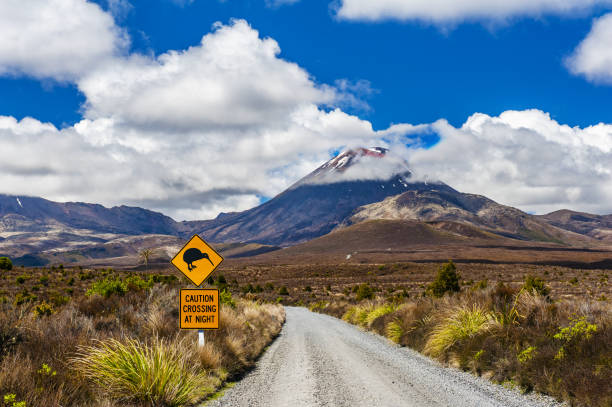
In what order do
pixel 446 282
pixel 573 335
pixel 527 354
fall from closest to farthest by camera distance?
1. pixel 573 335
2. pixel 527 354
3. pixel 446 282

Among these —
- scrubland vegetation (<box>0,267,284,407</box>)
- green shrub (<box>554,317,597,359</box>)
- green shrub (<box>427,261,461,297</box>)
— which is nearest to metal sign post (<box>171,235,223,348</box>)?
Result: scrubland vegetation (<box>0,267,284,407</box>)

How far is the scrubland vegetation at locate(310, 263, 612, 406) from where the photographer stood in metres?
8.03

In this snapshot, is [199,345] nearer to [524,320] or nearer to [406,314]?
[524,320]

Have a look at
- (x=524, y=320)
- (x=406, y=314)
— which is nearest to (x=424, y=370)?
(x=524, y=320)

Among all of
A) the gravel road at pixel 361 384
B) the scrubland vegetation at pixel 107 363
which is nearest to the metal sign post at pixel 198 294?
the scrubland vegetation at pixel 107 363

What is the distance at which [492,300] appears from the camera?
42.1 feet

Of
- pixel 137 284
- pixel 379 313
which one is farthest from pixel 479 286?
pixel 137 284

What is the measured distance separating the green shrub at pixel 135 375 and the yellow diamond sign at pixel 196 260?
306 centimetres

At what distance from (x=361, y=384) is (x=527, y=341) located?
4200mm

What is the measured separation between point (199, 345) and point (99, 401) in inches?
159

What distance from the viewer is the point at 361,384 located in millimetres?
9586

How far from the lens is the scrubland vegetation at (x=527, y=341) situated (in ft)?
26.3

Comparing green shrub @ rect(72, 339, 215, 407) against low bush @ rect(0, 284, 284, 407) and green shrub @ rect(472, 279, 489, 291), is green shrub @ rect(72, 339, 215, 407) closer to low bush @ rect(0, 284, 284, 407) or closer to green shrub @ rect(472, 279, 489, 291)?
low bush @ rect(0, 284, 284, 407)

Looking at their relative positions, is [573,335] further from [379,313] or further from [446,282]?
[446,282]
